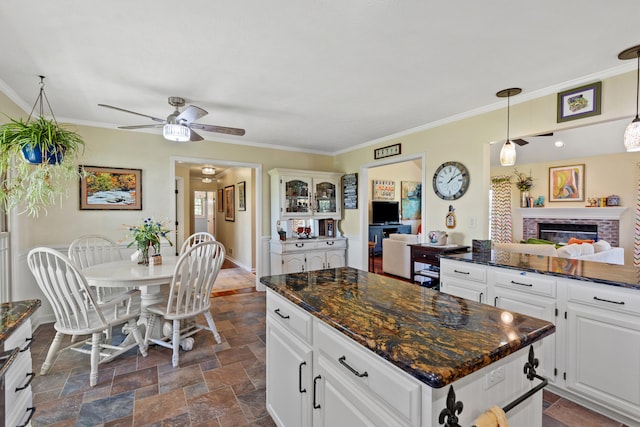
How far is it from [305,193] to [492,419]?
432 centimetres

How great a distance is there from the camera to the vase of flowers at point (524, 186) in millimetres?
7488

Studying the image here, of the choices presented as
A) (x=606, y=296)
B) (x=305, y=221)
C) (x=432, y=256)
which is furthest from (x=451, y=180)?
(x=305, y=221)

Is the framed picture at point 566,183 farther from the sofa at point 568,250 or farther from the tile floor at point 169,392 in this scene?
the tile floor at point 169,392

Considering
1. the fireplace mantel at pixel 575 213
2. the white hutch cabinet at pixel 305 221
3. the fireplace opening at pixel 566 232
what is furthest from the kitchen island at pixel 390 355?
the fireplace opening at pixel 566 232

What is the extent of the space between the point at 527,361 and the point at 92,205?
178 inches

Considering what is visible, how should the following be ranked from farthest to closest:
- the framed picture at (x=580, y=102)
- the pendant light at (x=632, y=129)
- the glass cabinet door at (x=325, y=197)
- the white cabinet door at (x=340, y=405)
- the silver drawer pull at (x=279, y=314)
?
the glass cabinet door at (x=325, y=197), the framed picture at (x=580, y=102), the pendant light at (x=632, y=129), the silver drawer pull at (x=279, y=314), the white cabinet door at (x=340, y=405)

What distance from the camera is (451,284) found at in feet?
8.87

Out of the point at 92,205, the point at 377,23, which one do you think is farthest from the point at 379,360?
the point at 92,205

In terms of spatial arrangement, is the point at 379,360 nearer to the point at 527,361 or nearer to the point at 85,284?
the point at 527,361

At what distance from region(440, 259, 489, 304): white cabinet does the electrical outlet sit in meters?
1.63

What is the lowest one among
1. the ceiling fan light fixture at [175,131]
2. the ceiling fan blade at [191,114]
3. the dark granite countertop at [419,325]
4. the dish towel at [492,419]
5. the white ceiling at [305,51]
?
the dish towel at [492,419]

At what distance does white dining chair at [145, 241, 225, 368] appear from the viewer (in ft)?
8.27

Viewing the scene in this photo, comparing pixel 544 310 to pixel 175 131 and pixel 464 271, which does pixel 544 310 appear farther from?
pixel 175 131

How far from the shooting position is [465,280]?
2.58 metres
